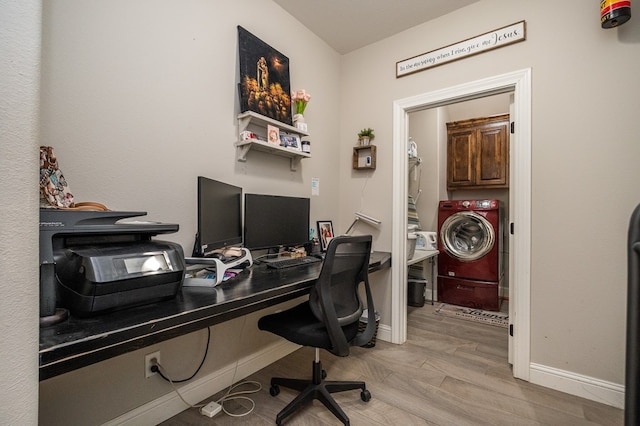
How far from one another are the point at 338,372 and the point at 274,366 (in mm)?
480

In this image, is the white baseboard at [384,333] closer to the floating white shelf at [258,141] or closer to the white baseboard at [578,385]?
the white baseboard at [578,385]

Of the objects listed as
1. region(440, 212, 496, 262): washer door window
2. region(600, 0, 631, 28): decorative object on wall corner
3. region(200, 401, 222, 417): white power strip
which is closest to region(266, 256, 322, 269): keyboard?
region(200, 401, 222, 417): white power strip

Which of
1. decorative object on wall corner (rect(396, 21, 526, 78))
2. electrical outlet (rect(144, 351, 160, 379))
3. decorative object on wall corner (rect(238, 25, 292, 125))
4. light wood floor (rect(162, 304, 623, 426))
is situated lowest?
light wood floor (rect(162, 304, 623, 426))

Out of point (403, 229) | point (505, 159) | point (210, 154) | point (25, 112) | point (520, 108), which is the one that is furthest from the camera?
point (505, 159)

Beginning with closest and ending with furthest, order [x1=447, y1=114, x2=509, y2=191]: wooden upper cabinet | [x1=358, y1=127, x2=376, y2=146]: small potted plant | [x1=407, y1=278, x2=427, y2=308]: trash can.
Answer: [x1=358, y1=127, x2=376, y2=146]: small potted plant < [x1=407, y1=278, x2=427, y2=308]: trash can < [x1=447, y1=114, x2=509, y2=191]: wooden upper cabinet

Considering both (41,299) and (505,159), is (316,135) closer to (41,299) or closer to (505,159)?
(41,299)

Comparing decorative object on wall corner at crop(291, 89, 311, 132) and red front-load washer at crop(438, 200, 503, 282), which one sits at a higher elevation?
decorative object on wall corner at crop(291, 89, 311, 132)

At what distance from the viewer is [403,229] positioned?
2.62m

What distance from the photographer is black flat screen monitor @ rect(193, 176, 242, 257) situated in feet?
4.77

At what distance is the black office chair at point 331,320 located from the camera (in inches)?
57.2

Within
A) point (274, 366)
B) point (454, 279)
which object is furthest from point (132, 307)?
point (454, 279)

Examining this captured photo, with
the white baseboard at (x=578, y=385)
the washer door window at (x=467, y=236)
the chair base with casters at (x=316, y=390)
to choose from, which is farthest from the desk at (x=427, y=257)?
the chair base with casters at (x=316, y=390)

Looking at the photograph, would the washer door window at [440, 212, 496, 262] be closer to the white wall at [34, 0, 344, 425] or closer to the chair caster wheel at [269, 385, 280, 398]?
the white wall at [34, 0, 344, 425]

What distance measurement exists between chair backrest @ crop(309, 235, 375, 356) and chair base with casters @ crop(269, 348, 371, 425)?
1.01 feet
